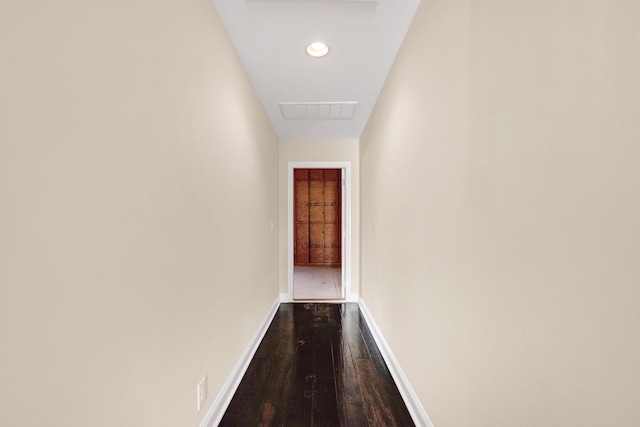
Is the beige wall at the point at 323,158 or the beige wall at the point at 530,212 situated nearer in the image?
the beige wall at the point at 530,212

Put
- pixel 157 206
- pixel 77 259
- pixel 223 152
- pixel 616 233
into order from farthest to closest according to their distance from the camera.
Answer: pixel 223 152 → pixel 157 206 → pixel 77 259 → pixel 616 233

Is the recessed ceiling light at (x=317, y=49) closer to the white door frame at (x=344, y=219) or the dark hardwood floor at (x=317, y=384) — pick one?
the white door frame at (x=344, y=219)

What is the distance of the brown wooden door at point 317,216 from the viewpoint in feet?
23.0

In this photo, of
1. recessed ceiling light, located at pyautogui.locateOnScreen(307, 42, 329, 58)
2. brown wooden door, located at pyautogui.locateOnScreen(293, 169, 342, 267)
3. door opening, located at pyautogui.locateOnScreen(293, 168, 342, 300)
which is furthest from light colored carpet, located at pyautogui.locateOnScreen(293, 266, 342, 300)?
recessed ceiling light, located at pyautogui.locateOnScreen(307, 42, 329, 58)

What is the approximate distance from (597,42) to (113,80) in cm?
122

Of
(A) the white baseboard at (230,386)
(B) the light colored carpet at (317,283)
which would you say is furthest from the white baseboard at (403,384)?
(B) the light colored carpet at (317,283)

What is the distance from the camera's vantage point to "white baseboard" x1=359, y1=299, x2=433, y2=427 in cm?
158

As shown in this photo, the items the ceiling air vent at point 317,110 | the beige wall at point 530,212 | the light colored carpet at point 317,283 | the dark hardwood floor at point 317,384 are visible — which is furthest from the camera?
the light colored carpet at point 317,283

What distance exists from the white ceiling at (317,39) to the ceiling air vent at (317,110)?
60 millimetres

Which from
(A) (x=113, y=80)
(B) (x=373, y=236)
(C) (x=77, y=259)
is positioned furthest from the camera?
(B) (x=373, y=236)

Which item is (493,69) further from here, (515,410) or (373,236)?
(373,236)

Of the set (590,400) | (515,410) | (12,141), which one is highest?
(12,141)

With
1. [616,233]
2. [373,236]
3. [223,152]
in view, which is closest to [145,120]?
[223,152]

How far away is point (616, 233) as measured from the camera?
55 centimetres
